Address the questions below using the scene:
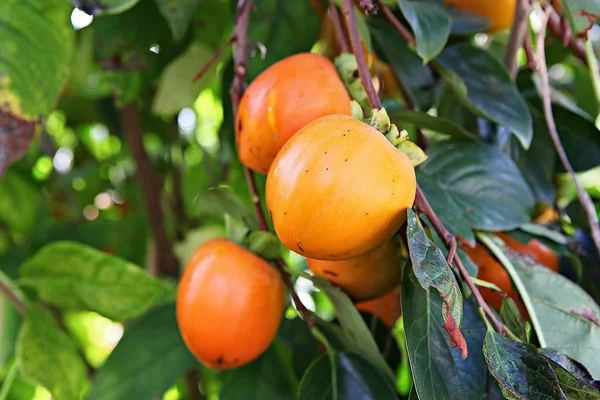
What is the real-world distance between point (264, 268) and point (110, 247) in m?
0.64

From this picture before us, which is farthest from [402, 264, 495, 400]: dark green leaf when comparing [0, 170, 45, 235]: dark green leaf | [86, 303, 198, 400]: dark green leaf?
[0, 170, 45, 235]: dark green leaf

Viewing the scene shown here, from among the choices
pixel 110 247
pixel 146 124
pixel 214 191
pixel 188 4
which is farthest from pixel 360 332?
pixel 146 124

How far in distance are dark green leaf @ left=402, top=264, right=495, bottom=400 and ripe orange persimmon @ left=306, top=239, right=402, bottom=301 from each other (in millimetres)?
53

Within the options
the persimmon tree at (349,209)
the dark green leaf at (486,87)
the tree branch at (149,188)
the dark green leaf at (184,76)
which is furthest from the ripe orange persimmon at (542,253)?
the tree branch at (149,188)

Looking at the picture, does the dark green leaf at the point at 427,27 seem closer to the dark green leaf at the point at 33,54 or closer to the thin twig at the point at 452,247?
the thin twig at the point at 452,247

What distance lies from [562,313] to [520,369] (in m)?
0.14

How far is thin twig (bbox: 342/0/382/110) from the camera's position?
20.1 inches

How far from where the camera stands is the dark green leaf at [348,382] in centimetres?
59

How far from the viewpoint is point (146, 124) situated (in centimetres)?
130

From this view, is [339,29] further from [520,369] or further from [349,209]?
[520,369]

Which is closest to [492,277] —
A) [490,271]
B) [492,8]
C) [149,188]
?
[490,271]

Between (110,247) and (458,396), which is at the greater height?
(458,396)

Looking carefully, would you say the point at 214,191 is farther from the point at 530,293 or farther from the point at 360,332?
the point at 530,293

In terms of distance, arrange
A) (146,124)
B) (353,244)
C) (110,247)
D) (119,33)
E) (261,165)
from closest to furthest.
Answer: (353,244) < (261,165) < (119,33) < (110,247) < (146,124)
